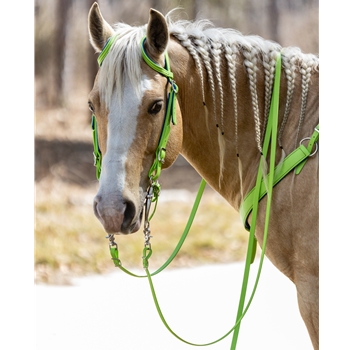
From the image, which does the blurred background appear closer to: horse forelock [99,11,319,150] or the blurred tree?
the blurred tree

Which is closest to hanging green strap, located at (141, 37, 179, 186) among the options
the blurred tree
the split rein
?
the split rein

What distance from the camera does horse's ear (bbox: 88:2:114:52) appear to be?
5.49 ft

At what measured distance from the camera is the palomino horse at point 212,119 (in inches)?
59.6

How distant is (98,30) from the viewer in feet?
5.56

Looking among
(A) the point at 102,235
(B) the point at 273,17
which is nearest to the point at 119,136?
(B) the point at 273,17

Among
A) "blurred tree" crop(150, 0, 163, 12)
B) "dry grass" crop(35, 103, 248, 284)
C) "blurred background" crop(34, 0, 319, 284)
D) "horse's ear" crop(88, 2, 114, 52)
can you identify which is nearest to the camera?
"horse's ear" crop(88, 2, 114, 52)

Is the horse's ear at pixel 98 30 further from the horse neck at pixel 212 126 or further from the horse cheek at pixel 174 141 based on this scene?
the horse cheek at pixel 174 141

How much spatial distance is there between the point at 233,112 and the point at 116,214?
0.55m

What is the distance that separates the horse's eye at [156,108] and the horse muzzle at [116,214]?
28 cm

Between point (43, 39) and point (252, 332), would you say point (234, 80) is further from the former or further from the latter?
point (43, 39)

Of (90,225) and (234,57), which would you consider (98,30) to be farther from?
(90,225)

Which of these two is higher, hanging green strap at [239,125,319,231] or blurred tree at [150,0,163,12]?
hanging green strap at [239,125,319,231]
